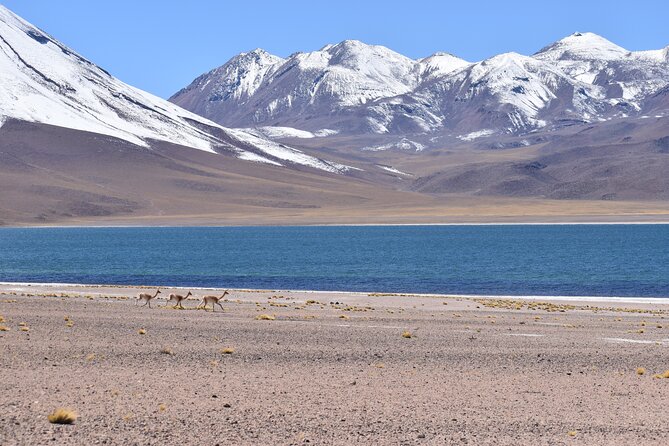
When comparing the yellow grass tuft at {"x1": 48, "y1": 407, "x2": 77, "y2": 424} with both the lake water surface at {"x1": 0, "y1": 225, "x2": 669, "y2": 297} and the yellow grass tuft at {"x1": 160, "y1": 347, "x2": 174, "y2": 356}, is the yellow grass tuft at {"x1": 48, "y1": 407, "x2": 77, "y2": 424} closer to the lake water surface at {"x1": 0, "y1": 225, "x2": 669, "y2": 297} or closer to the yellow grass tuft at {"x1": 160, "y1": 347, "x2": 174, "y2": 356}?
the yellow grass tuft at {"x1": 160, "y1": 347, "x2": 174, "y2": 356}

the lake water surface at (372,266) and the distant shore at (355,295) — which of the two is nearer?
the distant shore at (355,295)

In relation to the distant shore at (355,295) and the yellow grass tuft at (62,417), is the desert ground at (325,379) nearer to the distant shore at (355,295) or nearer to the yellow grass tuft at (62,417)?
the yellow grass tuft at (62,417)

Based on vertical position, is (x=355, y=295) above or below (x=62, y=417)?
above

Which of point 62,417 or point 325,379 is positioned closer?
point 62,417

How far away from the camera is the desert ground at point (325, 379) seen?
46.6ft

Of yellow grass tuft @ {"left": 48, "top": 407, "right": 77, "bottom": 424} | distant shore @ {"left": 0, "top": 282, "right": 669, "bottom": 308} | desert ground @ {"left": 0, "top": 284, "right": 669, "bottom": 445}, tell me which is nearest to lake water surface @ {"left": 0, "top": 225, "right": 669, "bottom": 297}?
distant shore @ {"left": 0, "top": 282, "right": 669, "bottom": 308}

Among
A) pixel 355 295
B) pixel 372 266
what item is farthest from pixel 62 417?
pixel 372 266

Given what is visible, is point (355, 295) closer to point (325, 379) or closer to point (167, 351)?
point (167, 351)

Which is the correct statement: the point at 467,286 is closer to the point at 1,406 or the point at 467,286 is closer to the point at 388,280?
the point at 388,280

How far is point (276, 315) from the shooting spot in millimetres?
32250

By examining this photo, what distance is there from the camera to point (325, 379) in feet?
61.4

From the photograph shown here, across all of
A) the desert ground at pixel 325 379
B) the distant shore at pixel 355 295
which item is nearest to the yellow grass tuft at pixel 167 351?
the desert ground at pixel 325 379

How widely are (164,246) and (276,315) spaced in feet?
262

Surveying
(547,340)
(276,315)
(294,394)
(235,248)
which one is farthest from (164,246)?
(294,394)
